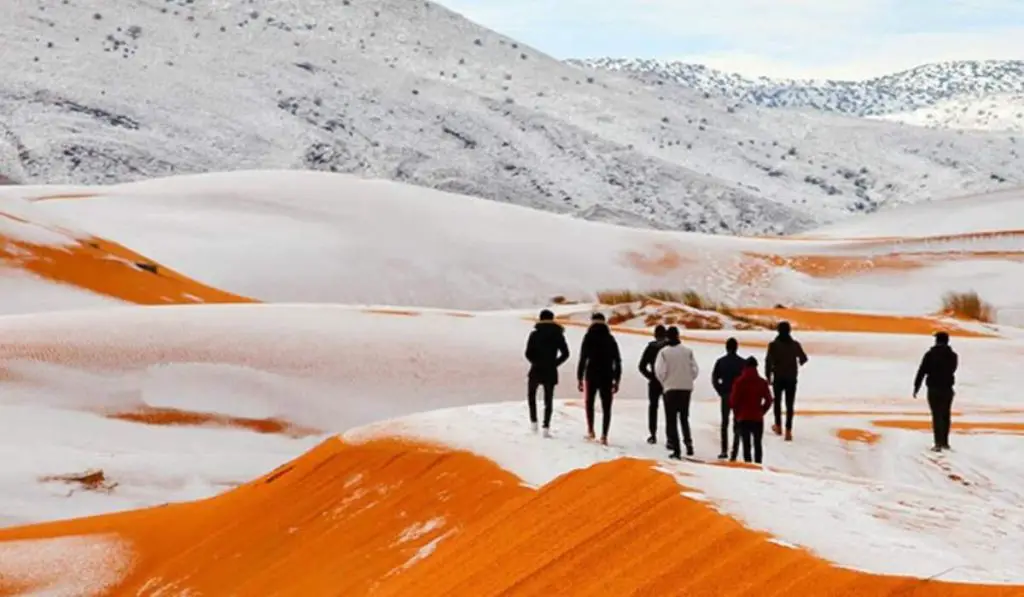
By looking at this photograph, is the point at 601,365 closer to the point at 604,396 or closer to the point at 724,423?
the point at 604,396

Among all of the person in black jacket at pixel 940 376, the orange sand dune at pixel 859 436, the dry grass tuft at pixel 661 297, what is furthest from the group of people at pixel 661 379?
the dry grass tuft at pixel 661 297

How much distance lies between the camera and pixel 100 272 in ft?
86.8

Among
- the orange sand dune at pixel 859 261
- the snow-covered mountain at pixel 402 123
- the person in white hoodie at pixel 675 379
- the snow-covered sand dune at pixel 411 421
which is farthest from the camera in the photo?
the snow-covered mountain at pixel 402 123

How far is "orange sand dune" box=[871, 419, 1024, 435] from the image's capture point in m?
16.5

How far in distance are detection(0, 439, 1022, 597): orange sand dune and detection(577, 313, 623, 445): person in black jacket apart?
1336 millimetres

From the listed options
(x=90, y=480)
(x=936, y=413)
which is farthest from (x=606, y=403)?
(x=90, y=480)

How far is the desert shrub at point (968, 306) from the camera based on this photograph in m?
36.1

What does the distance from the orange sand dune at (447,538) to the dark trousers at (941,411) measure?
17.2 ft

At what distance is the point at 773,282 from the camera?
131 feet

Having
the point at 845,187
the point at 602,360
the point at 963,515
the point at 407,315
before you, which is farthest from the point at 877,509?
the point at 845,187

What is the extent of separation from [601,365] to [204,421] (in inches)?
261

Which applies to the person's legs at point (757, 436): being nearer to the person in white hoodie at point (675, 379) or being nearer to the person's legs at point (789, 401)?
the person in white hoodie at point (675, 379)

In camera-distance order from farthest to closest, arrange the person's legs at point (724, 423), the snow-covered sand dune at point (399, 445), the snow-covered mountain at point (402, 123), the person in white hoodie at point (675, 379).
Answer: the snow-covered mountain at point (402, 123)
the person's legs at point (724, 423)
the person in white hoodie at point (675, 379)
the snow-covered sand dune at point (399, 445)

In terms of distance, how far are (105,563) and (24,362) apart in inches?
240
